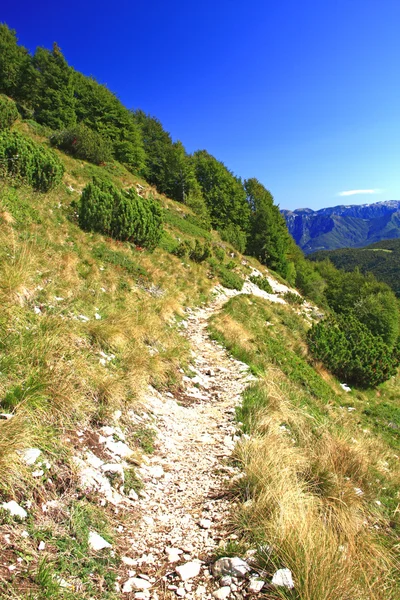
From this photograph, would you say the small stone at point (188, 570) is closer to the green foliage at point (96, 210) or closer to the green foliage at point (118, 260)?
the green foliage at point (118, 260)

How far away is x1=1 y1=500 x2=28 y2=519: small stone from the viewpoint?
228 centimetres

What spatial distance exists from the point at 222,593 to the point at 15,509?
1.69 m

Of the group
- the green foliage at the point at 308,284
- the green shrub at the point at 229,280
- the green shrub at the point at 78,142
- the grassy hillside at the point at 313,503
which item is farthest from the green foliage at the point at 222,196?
the grassy hillside at the point at 313,503

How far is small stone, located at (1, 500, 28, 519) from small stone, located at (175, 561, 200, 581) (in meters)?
1.31

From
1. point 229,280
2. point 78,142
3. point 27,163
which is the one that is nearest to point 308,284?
point 229,280

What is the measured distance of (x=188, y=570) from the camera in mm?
2545

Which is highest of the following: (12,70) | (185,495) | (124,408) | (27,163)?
(12,70)

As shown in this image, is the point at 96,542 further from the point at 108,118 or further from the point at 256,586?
the point at 108,118

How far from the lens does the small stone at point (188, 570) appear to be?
249 cm

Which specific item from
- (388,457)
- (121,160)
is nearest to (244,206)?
(121,160)

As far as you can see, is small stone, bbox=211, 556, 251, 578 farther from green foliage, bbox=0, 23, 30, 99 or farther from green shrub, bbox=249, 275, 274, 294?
green foliage, bbox=0, 23, 30, 99

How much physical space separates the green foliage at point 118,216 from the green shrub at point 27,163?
191 cm

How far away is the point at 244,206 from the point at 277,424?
5082 centimetres

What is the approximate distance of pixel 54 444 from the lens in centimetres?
305
